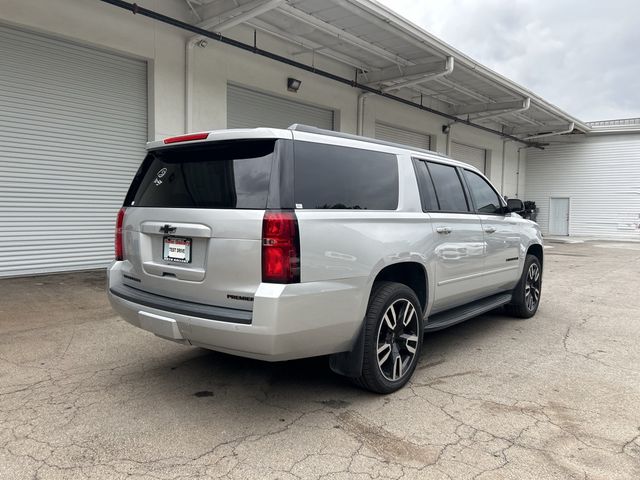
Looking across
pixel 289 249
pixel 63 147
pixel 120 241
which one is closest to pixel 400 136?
pixel 63 147

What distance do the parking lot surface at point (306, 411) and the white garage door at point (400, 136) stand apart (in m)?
10.5

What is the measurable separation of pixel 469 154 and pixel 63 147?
16.5 m

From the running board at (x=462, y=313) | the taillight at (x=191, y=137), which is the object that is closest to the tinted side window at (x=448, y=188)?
the running board at (x=462, y=313)

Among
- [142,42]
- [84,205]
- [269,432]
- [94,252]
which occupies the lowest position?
[269,432]

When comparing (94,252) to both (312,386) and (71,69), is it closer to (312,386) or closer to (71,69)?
(71,69)

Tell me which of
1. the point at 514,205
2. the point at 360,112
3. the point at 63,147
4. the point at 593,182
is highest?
the point at 360,112

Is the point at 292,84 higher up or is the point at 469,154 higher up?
the point at 292,84

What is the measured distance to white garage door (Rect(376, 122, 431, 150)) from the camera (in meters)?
15.2

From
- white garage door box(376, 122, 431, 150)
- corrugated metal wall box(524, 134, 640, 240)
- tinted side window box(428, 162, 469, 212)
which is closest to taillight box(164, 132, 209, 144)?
tinted side window box(428, 162, 469, 212)

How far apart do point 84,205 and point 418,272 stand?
7.08 metres

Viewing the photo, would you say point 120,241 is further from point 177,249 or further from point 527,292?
point 527,292

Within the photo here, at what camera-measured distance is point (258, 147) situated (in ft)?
10.5

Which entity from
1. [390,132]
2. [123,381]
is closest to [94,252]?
[123,381]

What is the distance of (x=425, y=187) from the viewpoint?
4.41 m
